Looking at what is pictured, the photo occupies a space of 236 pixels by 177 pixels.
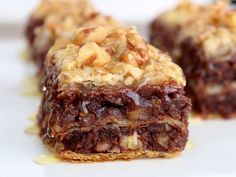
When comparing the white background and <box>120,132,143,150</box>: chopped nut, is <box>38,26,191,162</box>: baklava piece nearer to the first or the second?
<box>120,132,143,150</box>: chopped nut

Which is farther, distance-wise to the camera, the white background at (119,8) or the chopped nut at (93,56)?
the white background at (119,8)

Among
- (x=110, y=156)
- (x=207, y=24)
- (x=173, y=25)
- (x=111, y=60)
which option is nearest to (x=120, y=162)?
(x=110, y=156)

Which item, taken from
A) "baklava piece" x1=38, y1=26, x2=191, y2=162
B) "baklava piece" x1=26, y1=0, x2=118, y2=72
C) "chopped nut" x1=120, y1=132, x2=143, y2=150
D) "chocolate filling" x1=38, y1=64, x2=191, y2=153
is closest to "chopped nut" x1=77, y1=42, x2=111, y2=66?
"baklava piece" x1=38, y1=26, x2=191, y2=162

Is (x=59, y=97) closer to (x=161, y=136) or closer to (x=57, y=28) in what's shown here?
(x=161, y=136)

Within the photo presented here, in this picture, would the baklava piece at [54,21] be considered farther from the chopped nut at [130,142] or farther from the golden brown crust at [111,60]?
the chopped nut at [130,142]

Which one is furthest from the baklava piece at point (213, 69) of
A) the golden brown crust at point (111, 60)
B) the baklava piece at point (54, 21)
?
the baklava piece at point (54, 21)

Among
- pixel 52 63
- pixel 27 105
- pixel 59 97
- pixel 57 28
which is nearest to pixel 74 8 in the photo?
pixel 57 28
